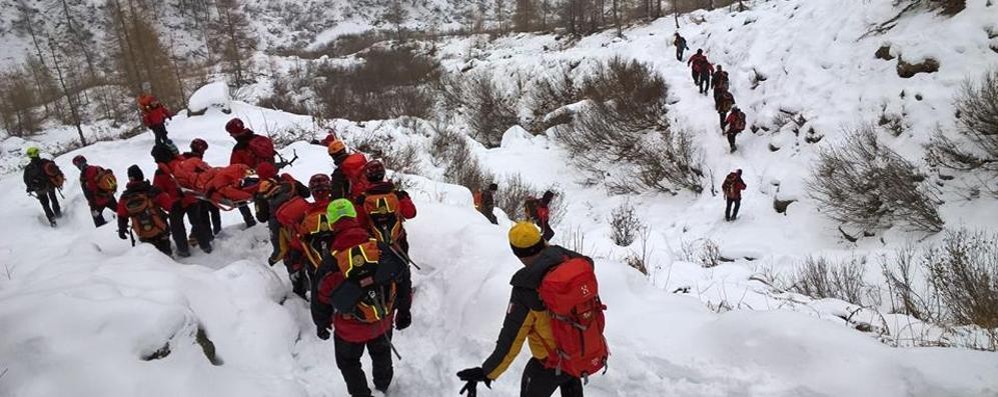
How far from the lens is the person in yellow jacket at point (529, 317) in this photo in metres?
2.50

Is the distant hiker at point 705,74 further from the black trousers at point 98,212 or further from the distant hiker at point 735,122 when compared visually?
Answer: the black trousers at point 98,212

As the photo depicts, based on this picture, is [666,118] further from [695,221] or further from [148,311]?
[148,311]

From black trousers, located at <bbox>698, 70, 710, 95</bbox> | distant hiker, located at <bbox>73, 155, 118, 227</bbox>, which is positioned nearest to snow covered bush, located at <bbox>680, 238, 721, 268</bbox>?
black trousers, located at <bbox>698, 70, 710, 95</bbox>

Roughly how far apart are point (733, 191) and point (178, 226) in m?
11.1

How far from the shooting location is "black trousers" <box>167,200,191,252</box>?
582 centimetres

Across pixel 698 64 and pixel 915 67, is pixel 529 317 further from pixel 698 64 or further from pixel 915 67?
pixel 698 64

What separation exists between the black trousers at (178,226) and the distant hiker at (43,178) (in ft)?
14.1

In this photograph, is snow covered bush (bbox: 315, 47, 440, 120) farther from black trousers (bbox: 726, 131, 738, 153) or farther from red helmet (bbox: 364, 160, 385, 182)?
red helmet (bbox: 364, 160, 385, 182)

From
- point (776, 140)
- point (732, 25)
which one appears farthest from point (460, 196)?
point (732, 25)

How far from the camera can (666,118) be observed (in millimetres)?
17750

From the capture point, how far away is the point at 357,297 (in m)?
3.13

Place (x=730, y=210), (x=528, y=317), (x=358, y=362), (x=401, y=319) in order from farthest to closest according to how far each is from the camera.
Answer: (x=730, y=210) < (x=401, y=319) < (x=358, y=362) < (x=528, y=317)

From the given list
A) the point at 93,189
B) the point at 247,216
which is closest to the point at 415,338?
the point at 247,216

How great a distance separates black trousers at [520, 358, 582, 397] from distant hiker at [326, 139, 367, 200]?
2923 millimetres
